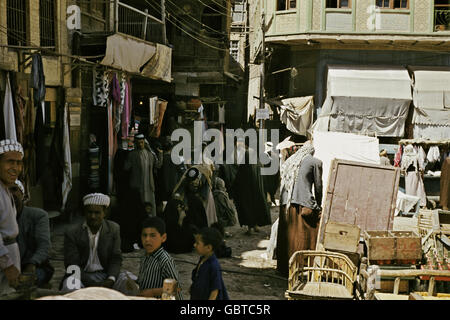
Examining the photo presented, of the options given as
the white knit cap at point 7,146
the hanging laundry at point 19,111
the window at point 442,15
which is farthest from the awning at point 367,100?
the white knit cap at point 7,146

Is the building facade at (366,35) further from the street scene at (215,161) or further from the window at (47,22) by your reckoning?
the window at (47,22)

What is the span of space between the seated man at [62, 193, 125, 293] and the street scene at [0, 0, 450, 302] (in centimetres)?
1

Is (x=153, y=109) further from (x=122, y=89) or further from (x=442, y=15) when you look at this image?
(x=442, y=15)

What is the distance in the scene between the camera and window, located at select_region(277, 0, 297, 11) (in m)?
20.5

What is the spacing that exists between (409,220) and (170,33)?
11.9 meters

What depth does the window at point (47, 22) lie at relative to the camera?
35.1 feet

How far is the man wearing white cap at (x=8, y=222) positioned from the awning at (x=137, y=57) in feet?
21.1

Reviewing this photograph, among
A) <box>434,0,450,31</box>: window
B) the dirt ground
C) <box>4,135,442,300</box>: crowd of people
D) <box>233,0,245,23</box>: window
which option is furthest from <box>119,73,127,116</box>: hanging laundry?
<box>233,0,245,23</box>: window

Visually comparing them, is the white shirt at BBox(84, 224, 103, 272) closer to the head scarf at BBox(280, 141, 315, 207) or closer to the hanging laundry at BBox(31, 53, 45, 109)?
the head scarf at BBox(280, 141, 315, 207)

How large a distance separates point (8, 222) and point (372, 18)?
17.1 meters


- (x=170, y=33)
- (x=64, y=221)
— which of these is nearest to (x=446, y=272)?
(x=64, y=221)

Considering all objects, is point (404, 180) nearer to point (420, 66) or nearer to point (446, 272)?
point (420, 66)

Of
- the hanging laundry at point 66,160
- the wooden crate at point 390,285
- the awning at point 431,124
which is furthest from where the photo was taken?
the awning at point 431,124

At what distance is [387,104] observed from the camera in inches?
746
